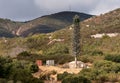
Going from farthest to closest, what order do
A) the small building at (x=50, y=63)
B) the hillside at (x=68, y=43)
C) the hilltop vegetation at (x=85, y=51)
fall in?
the hillside at (x=68, y=43), the small building at (x=50, y=63), the hilltop vegetation at (x=85, y=51)

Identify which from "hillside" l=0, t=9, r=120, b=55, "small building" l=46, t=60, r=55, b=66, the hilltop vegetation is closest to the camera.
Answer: the hilltop vegetation

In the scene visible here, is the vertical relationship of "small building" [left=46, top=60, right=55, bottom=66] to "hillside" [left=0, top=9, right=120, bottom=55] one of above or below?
below

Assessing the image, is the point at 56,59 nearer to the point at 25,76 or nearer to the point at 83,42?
the point at 25,76

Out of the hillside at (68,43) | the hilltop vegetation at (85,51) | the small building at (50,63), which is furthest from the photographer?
the hillside at (68,43)

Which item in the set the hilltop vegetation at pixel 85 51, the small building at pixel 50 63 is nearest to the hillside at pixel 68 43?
the hilltop vegetation at pixel 85 51

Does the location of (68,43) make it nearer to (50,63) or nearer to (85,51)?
(85,51)

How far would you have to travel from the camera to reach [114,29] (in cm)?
18162

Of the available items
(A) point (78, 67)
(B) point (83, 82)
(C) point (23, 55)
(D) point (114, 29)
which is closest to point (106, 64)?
(A) point (78, 67)

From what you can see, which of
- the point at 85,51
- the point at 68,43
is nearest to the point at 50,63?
the point at 85,51

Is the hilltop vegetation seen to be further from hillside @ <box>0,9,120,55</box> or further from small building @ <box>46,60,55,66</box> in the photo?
small building @ <box>46,60,55,66</box>

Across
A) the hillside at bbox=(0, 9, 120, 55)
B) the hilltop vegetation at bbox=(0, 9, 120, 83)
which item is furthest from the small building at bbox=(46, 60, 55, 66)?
the hillside at bbox=(0, 9, 120, 55)

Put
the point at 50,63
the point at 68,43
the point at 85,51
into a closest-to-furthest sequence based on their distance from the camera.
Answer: the point at 50,63 → the point at 85,51 → the point at 68,43

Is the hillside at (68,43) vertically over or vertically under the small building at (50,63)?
over

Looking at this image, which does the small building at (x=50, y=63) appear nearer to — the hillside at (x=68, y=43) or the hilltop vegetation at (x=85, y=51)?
the hilltop vegetation at (x=85, y=51)
